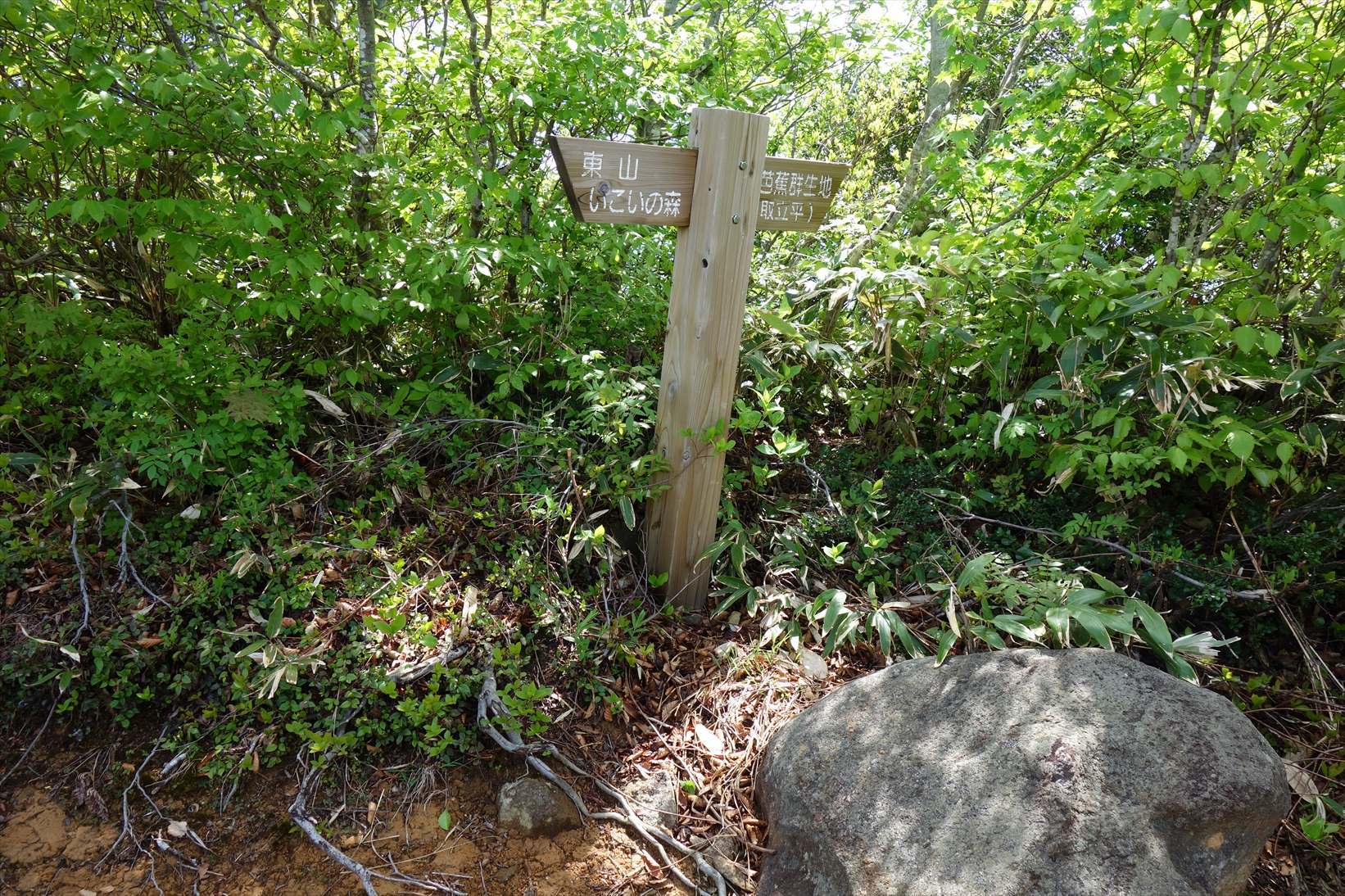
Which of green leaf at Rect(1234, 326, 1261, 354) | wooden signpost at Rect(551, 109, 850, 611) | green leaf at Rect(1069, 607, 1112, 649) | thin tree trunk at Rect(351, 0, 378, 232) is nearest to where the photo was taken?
green leaf at Rect(1069, 607, 1112, 649)

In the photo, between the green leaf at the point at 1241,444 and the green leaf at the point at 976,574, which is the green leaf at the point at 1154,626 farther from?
the green leaf at the point at 1241,444

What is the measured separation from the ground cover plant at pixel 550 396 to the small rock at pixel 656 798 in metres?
0.24

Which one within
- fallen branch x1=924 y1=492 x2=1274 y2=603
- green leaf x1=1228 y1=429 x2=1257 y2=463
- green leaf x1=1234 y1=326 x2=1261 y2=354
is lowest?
fallen branch x1=924 y1=492 x2=1274 y2=603

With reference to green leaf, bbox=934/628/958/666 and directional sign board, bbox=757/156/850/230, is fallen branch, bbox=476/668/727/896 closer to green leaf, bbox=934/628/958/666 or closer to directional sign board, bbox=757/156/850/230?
green leaf, bbox=934/628/958/666

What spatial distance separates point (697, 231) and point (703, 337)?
0.40 metres

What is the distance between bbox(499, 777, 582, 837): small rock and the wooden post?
1.00 meters

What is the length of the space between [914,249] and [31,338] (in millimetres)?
3907

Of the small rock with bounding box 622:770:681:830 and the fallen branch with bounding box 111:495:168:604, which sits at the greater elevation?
the fallen branch with bounding box 111:495:168:604

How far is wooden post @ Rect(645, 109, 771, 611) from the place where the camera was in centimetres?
273

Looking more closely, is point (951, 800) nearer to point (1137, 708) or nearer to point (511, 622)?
point (1137, 708)

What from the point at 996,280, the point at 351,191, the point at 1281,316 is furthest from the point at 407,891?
the point at 1281,316

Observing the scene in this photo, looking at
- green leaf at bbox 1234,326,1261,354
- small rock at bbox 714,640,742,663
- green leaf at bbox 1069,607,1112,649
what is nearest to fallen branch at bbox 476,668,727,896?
small rock at bbox 714,640,742,663

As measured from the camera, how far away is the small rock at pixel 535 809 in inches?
94.5

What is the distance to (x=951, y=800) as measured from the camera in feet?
6.93
